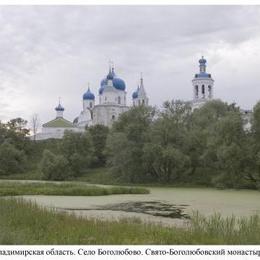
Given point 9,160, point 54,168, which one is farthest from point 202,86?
point 54,168

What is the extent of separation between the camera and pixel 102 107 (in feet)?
326

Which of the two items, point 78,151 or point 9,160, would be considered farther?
point 9,160

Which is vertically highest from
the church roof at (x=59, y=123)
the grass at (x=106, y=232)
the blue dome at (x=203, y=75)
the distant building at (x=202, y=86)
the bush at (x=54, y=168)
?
the blue dome at (x=203, y=75)

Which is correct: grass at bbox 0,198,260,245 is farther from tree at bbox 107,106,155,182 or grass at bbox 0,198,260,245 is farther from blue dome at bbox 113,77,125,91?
blue dome at bbox 113,77,125,91

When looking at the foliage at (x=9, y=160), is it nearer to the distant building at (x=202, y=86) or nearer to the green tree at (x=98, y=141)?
the green tree at (x=98, y=141)

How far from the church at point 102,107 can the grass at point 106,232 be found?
80.0m

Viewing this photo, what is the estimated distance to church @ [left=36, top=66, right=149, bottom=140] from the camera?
99100 mm

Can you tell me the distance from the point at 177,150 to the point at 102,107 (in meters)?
51.0

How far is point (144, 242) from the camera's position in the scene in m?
10.7

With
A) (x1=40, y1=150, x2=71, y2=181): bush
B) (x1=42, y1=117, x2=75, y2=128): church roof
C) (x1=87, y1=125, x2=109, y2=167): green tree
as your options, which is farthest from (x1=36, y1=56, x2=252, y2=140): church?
(x1=40, y1=150, x2=71, y2=181): bush

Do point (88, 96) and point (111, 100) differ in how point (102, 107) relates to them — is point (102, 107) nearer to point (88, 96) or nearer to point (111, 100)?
point (111, 100)

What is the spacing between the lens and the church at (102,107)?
9910cm

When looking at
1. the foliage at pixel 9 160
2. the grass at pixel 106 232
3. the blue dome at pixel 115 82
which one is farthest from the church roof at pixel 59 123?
the grass at pixel 106 232

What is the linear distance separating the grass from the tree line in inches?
1208
